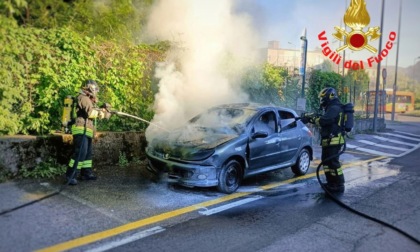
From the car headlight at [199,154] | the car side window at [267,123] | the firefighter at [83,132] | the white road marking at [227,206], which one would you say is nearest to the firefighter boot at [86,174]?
the firefighter at [83,132]

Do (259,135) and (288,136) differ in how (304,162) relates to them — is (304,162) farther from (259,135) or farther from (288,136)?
(259,135)

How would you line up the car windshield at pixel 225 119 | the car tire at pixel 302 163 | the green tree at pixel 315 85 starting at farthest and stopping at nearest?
the green tree at pixel 315 85 < the car tire at pixel 302 163 < the car windshield at pixel 225 119

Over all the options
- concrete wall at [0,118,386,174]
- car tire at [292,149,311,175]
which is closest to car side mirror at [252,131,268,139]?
car tire at [292,149,311,175]

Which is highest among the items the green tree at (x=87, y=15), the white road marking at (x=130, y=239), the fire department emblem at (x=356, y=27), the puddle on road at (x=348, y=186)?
the fire department emblem at (x=356, y=27)

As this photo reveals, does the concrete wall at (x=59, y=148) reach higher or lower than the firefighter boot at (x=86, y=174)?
higher

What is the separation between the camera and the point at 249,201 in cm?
576

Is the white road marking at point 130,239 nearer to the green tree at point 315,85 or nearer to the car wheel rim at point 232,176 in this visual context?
the car wheel rim at point 232,176

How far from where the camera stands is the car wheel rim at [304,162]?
25.8 ft

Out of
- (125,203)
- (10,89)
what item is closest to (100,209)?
(125,203)

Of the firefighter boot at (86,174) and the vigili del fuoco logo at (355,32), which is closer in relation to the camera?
the firefighter boot at (86,174)

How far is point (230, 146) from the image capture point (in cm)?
600

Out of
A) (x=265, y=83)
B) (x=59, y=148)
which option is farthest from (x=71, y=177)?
(x=265, y=83)

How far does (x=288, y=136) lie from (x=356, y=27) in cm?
855

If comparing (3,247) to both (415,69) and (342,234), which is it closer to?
(342,234)
